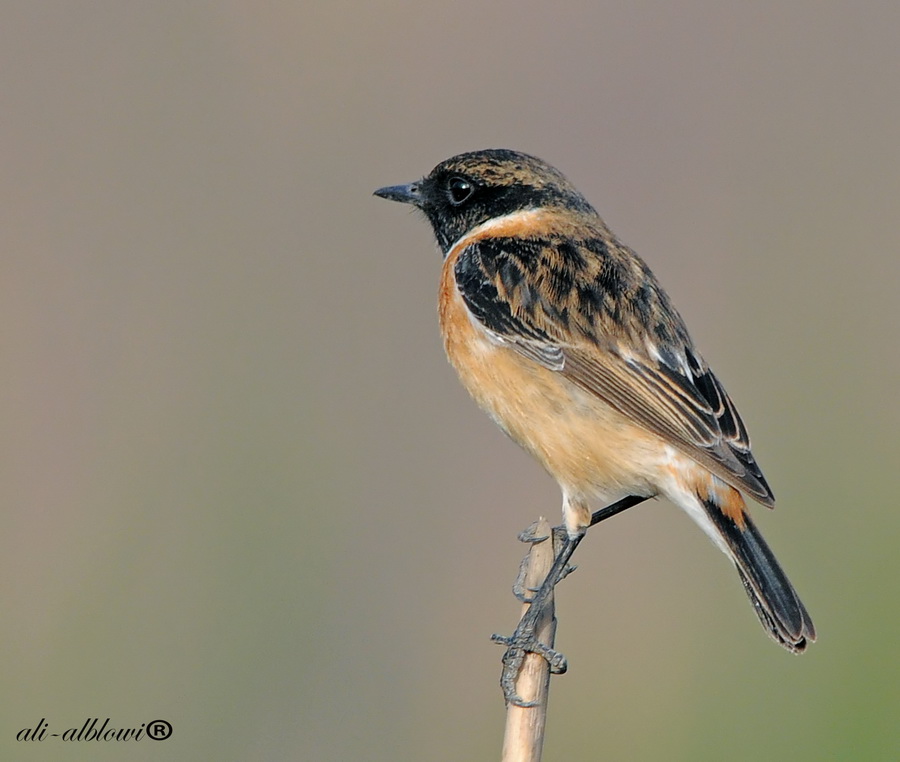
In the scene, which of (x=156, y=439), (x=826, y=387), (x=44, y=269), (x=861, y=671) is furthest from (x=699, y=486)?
(x=44, y=269)

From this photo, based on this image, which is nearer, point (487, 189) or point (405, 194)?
point (487, 189)

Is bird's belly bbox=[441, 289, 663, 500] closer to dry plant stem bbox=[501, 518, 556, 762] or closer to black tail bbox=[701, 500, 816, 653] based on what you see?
dry plant stem bbox=[501, 518, 556, 762]

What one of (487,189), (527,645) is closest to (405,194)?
(487,189)

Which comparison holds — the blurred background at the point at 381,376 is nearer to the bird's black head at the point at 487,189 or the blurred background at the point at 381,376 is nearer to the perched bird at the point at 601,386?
the perched bird at the point at 601,386

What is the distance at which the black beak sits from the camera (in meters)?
5.14

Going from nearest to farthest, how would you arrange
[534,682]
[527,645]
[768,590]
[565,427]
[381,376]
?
1. [534,682]
2. [527,645]
3. [768,590]
4. [565,427]
5. [381,376]

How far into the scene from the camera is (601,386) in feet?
13.8

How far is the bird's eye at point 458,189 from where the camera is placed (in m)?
5.01

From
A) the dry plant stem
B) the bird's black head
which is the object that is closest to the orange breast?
the dry plant stem

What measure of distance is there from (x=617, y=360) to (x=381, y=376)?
2.54 meters

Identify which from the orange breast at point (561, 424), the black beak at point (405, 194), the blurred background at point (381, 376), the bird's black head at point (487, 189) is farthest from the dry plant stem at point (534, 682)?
the black beak at point (405, 194)

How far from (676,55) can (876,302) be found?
9.40 feet

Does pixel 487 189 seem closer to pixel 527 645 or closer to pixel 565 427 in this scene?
pixel 565 427

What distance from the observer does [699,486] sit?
414 centimetres
